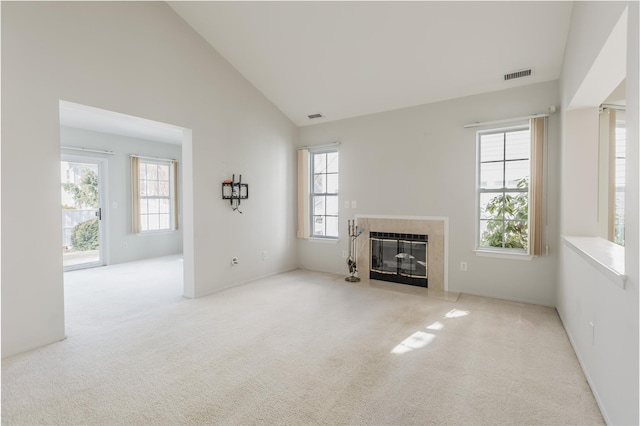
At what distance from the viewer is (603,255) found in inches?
84.8

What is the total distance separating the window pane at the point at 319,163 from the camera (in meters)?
5.69

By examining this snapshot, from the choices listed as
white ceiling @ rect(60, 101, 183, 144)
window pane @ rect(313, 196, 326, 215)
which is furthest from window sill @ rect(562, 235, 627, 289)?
white ceiling @ rect(60, 101, 183, 144)

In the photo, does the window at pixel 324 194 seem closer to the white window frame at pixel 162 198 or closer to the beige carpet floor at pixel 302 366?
the beige carpet floor at pixel 302 366

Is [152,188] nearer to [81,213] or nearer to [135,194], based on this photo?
[135,194]

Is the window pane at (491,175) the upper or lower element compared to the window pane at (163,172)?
lower

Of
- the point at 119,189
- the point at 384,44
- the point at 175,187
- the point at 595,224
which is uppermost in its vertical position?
the point at 384,44

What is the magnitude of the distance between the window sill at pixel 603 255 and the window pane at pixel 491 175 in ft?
3.88

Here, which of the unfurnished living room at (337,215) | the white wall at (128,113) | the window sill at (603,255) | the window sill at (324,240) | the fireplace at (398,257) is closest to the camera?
the window sill at (603,255)

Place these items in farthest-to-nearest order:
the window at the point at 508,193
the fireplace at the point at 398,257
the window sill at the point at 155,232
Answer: the window sill at the point at 155,232 → the fireplace at the point at 398,257 → the window at the point at 508,193

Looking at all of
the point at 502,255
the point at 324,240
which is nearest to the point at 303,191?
the point at 324,240

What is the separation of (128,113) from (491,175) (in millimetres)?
4356

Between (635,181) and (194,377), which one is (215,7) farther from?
(635,181)

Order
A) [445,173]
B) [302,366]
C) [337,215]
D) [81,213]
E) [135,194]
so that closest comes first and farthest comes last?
[302,366] → [445,173] → [337,215] → [81,213] → [135,194]

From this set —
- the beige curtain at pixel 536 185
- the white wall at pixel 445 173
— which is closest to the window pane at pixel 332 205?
the white wall at pixel 445 173
